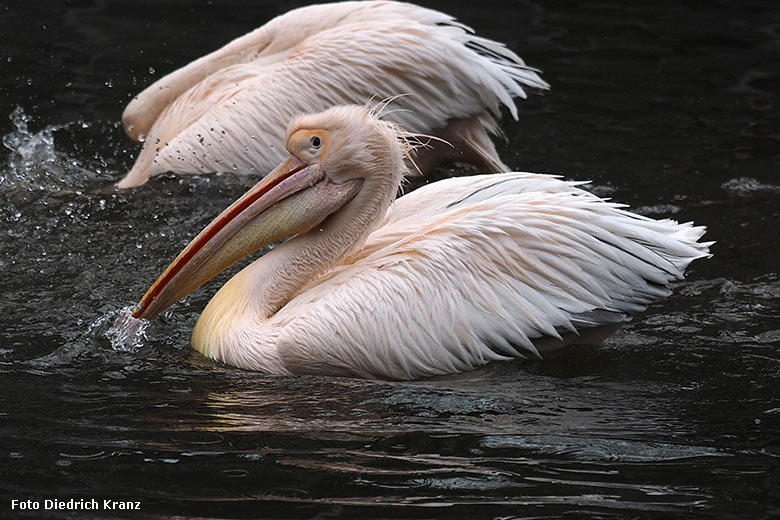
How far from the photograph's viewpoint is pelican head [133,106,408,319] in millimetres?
3770

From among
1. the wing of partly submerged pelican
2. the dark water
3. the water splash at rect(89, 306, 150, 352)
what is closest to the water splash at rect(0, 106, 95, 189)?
the dark water

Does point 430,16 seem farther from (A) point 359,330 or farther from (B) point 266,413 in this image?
(B) point 266,413

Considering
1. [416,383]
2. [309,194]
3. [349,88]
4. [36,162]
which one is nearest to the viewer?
[416,383]

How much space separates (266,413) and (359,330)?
0.42m

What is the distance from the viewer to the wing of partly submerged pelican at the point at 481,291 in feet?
12.0

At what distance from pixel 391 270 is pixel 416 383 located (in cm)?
37

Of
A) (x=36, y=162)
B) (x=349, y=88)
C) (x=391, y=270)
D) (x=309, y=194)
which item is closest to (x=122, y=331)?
(x=309, y=194)

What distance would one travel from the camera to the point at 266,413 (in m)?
3.43

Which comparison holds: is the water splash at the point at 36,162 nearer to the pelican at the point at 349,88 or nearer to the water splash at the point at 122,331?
the pelican at the point at 349,88

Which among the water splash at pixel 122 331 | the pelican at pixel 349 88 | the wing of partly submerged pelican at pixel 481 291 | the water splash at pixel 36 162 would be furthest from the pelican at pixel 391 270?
the water splash at pixel 36 162

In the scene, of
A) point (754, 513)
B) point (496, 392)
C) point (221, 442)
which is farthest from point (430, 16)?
point (754, 513)

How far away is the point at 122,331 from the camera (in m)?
3.95

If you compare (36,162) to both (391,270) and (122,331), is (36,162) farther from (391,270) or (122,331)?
(391,270)

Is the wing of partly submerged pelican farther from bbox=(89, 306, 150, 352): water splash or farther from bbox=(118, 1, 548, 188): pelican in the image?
bbox=(118, 1, 548, 188): pelican
